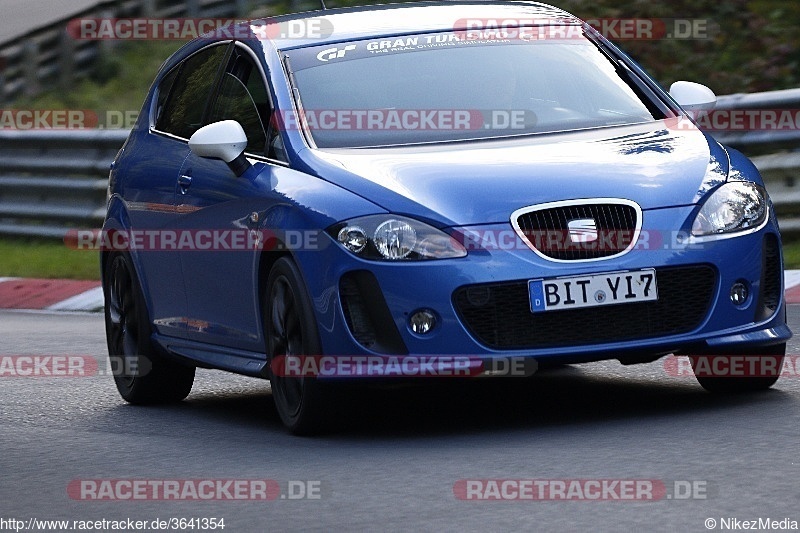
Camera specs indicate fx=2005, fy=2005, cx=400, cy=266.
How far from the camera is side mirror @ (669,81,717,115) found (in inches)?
325

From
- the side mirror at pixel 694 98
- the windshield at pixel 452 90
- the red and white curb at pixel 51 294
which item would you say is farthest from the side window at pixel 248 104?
the red and white curb at pixel 51 294

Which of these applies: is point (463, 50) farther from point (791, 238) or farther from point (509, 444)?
point (791, 238)

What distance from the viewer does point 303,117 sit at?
7.76 meters

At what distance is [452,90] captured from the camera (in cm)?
792

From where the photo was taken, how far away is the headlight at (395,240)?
268 inches

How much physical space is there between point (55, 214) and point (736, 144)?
6.30 m

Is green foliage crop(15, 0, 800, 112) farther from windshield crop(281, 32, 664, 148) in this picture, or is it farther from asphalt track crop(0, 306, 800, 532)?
windshield crop(281, 32, 664, 148)

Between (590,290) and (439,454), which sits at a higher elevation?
(590,290)

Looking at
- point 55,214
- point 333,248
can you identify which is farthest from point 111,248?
point 55,214

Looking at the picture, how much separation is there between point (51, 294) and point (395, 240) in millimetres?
7818

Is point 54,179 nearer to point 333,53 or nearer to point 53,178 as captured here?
point 53,178

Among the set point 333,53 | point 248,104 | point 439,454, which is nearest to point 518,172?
point 439,454

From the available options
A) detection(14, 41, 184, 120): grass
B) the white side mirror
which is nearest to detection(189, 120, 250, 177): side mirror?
the white side mirror
